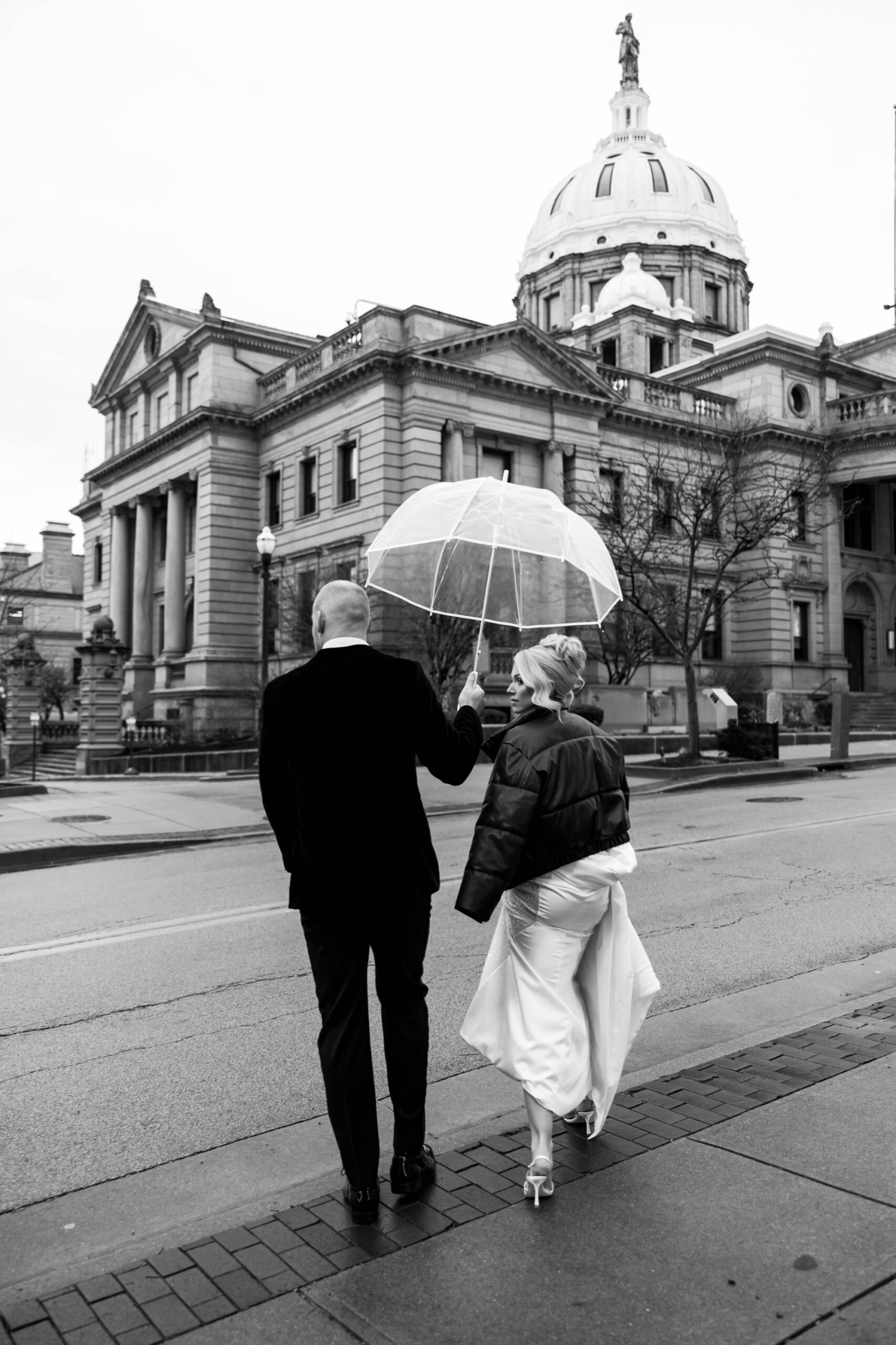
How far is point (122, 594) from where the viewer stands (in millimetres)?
53562

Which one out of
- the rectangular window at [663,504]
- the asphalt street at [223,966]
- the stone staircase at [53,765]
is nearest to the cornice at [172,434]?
the stone staircase at [53,765]

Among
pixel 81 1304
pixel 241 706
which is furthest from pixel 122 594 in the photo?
pixel 81 1304

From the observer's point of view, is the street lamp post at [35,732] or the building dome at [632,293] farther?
the building dome at [632,293]

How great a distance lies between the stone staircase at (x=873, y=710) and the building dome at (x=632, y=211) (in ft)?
120

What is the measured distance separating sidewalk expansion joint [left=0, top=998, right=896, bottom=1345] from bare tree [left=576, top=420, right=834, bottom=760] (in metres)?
19.8

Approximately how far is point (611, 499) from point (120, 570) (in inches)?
1160

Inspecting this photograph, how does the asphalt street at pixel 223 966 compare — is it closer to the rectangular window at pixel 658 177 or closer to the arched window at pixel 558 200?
the rectangular window at pixel 658 177

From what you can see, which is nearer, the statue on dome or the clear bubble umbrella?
the clear bubble umbrella

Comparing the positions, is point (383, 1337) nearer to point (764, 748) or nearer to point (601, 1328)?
point (601, 1328)

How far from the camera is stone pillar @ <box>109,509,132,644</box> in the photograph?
53.3 meters

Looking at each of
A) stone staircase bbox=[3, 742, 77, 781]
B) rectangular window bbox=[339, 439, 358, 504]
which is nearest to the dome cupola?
rectangular window bbox=[339, 439, 358, 504]

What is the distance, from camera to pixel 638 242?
2776 inches

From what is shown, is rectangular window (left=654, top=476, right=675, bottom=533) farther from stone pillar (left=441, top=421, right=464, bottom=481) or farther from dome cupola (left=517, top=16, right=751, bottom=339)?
dome cupola (left=517, top=16, right=751, bottom=339)

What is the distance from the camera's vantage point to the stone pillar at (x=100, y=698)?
2977 cm
